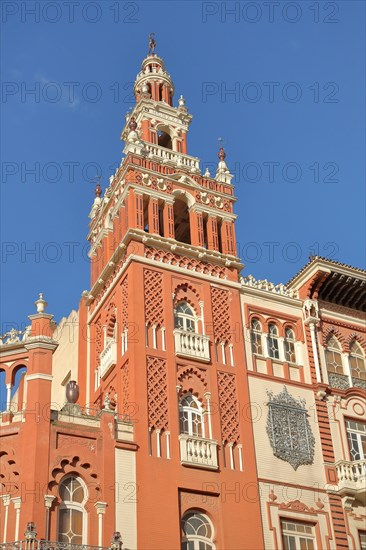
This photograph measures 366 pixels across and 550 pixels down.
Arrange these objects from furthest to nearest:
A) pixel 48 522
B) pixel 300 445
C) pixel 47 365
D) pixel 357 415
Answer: pixel 357 415 → pixel 300 445 → pixel 47 365 → pixel 48 522

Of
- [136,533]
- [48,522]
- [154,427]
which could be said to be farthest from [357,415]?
[48,522]

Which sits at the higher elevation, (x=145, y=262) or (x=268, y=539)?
(x=145, y=262)

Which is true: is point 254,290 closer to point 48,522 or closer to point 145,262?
point 145,262

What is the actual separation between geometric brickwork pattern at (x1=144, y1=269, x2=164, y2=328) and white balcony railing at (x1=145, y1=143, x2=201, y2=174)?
498 centimetres

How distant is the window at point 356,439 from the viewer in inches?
1149

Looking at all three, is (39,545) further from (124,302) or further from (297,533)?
(124,302)

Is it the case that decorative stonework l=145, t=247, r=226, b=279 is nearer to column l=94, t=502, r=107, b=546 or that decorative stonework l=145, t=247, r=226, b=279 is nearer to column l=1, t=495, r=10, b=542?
column l=94, t=502, r=107, b=546

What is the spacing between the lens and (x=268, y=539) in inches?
1009

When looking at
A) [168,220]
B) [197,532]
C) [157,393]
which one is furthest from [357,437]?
[168,220]

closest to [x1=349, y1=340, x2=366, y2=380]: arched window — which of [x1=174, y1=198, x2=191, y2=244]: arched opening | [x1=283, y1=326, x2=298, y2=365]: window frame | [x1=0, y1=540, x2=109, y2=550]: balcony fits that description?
[x1=283, y1=326, x2=298, y2=365]: window frame

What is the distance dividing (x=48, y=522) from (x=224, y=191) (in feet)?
48.0

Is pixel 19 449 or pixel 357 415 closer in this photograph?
pixel 19 449

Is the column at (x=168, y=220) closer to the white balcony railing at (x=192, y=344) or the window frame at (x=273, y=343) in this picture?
the white balcony railing at (x=192, y=344)

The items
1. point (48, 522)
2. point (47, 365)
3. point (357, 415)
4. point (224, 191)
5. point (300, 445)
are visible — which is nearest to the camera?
point (48, 522)
